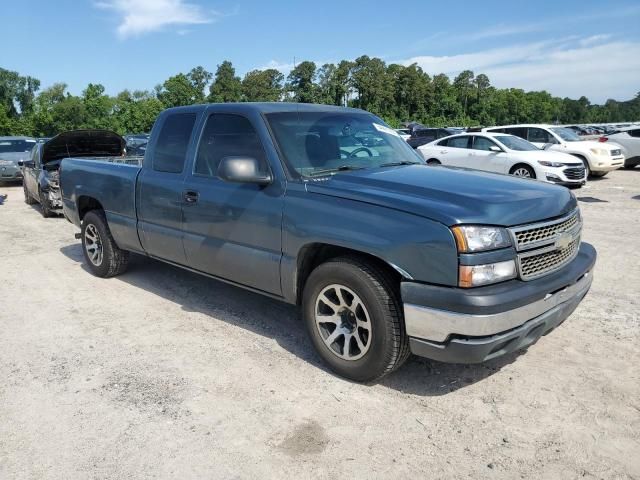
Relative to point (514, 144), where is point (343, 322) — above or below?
below

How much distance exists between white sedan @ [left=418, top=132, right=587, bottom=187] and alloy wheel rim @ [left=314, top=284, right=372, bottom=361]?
930 centimetres

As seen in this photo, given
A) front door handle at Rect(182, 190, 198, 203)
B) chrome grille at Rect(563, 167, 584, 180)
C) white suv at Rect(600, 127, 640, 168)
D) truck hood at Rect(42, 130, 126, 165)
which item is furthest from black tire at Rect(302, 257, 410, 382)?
Answer: white suv at Rect(600, 127, 640, 168)

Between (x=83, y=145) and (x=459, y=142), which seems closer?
(x=83, y=145)

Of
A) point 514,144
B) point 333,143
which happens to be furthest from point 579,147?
point 333,143

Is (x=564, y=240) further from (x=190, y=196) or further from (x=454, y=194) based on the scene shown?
(x=190, y=196)

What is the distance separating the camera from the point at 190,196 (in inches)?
177

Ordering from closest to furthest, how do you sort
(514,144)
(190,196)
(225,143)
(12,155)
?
(225,143) < (190,196) < (514,144) < (12,155)

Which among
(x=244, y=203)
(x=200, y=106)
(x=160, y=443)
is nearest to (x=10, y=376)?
(x=160, y=443)

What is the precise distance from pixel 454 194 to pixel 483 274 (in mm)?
581

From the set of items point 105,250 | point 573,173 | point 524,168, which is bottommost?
point 105,250

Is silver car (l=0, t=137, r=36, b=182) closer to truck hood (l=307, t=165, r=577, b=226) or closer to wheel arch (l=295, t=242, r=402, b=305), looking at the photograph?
wheel arch (l=295, t=242, r=402, b=305)

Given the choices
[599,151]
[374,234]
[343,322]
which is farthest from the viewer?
[599,151]

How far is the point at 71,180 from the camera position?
20.9ft

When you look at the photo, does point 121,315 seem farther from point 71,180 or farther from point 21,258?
point 21,258
